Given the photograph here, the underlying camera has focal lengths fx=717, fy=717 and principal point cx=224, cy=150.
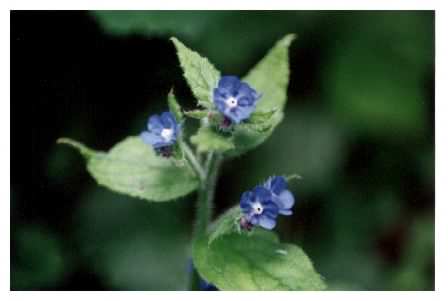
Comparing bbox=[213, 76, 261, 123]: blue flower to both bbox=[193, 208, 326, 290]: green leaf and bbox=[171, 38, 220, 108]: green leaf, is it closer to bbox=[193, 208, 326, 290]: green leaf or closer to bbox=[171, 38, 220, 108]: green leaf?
bbox=[171, 38, 220, 108]: green leaf

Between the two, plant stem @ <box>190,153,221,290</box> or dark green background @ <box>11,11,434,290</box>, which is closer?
plant stem @ <box>190,153,221,290</box>

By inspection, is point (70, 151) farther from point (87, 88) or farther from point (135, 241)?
point (135, 241)

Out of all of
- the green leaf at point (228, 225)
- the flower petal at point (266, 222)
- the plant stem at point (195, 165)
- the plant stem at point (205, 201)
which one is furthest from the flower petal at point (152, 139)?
the flower petal at point (266, 222)

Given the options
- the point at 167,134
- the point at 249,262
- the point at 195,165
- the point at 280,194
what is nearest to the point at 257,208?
the point at 280,194

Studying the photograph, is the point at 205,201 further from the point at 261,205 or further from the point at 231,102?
the point at 231,102

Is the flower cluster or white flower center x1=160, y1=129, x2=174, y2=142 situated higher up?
white flower center x1=160, y1=129, x2=174, y2=142

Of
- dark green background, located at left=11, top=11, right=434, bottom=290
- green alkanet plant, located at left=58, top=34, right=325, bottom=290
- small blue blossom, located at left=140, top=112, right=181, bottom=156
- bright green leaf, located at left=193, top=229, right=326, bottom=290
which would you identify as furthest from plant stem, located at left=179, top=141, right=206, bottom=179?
dark green background, located at left=11, top=11, right=434, bottom=290
